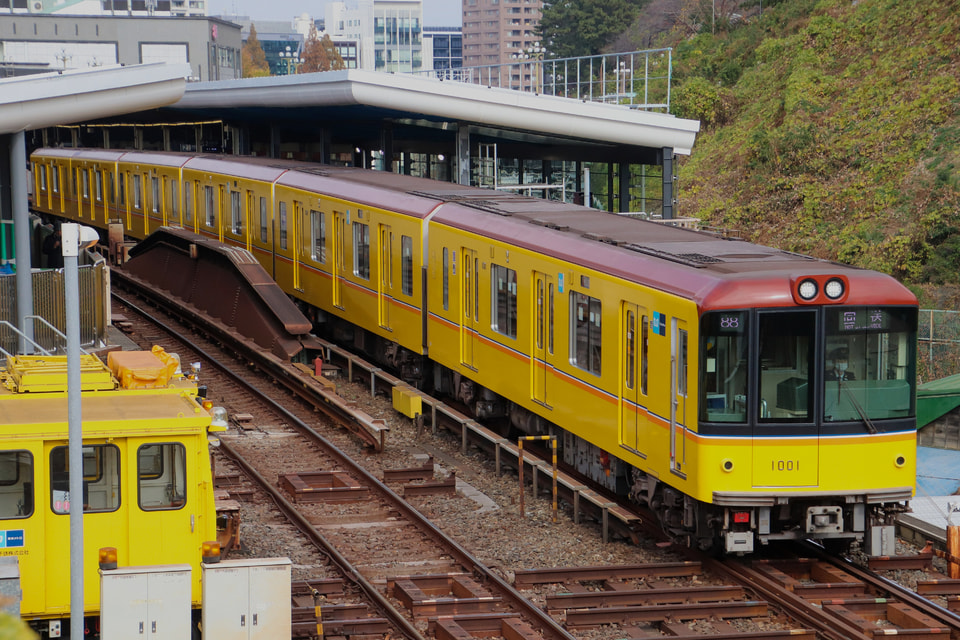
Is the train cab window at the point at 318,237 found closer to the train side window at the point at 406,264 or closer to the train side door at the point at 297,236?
the train side door at the point at 297,236

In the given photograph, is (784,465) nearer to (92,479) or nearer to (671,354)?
(671,354)

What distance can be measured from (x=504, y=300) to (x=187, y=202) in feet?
53.5

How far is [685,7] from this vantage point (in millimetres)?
60969


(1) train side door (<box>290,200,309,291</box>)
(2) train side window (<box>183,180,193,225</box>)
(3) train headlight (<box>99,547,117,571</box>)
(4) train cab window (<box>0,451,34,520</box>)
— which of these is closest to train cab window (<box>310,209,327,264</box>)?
(1) train side door (<box>290,200,309,291</box>)

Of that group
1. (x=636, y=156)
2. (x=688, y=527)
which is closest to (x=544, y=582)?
(x=688, y=527)

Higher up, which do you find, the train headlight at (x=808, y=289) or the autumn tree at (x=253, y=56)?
the autumn tree at (x=253, y=56)

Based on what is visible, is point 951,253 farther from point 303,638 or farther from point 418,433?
point 303,638

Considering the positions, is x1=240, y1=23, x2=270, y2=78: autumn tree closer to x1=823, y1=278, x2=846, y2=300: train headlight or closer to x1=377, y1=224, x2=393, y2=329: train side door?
x1=377, y1=224, x2=393, y2=329: train side door

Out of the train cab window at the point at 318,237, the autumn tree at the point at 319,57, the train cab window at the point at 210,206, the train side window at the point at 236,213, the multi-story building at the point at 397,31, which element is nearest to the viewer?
the train cab window at the point at 318,237

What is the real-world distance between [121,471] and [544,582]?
13.0ft

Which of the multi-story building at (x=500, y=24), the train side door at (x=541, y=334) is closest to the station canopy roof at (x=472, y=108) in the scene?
the train side door at (x=541, y=334)

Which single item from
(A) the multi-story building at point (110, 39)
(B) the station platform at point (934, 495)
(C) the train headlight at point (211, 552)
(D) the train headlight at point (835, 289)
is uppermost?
(A) the multi-story building at point (110, 39)

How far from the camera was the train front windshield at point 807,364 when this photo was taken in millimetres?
11016

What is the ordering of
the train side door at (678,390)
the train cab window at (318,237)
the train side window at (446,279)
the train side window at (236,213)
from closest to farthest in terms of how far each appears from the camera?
1. the train side door at (678,390)
2. the train side window at (446,279)
3. the train cab window at (318,237)
4. the train side window at (236,213)
